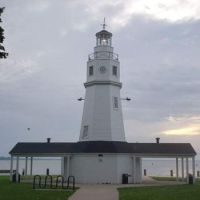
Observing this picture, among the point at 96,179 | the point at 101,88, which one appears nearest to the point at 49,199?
the point at 96,179

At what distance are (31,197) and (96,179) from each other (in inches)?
537

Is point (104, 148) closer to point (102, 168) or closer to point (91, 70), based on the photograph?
point (102, 168)

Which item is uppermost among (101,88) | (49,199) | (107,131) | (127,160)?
(101,88)

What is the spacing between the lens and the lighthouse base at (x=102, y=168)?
33.1 meters

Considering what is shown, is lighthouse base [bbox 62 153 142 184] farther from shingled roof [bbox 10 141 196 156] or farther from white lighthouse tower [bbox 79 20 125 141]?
white lighthouse tower [bbox 79 20 125 141]

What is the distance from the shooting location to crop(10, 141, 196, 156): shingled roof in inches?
1319

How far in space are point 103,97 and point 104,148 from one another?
4.15 m

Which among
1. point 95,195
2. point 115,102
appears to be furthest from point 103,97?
point 95,195

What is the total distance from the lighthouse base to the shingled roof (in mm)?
462

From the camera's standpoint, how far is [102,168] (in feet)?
109

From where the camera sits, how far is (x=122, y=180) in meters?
33.6

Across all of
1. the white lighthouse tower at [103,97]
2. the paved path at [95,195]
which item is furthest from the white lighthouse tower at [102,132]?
the paved path at [95,195]

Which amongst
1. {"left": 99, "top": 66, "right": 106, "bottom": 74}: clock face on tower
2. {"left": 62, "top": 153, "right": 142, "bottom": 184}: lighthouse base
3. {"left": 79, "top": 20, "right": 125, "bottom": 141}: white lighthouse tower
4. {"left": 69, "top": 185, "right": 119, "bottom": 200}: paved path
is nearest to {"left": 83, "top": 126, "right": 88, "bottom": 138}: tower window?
{"left": 79, "top": 20, "right": 125, "bottom": 141}: white lighthouse tower

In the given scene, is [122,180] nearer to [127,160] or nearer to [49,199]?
[127,160]
